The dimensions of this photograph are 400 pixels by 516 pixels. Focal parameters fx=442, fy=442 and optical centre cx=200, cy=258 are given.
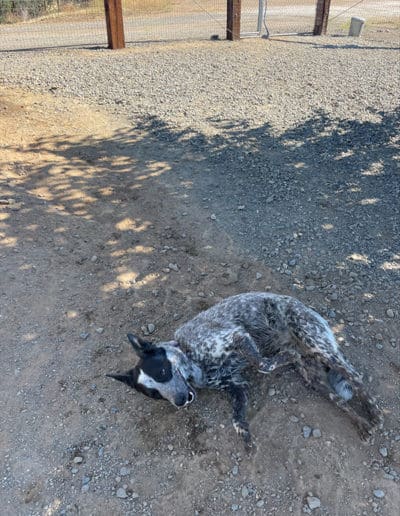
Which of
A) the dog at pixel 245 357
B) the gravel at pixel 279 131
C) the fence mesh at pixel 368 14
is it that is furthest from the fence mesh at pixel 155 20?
the dog at pixel 245 357

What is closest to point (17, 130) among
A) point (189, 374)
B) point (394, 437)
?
point (189, 374)

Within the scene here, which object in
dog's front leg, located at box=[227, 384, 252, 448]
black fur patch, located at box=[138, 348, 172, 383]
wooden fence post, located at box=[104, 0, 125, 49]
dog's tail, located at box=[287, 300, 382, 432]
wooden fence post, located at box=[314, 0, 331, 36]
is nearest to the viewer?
black fur patch, located at box=[138, 348, 172, 383]

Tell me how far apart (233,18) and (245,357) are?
13163 mm

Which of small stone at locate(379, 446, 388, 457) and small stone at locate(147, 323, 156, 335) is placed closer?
small stone at locate(379, 446, 388, 457)

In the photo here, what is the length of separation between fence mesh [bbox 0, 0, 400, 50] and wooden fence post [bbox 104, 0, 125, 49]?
2.78 feet

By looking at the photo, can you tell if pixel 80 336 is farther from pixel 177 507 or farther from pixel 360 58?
pixel 360 58

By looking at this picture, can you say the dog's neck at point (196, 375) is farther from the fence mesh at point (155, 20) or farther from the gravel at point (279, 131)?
the fence mesh at point (155, 20)

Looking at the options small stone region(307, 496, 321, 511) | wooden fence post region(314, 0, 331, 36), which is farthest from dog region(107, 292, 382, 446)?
wooden fence post region(314, 0, 331, 36)

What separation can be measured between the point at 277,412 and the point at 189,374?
0.85 m

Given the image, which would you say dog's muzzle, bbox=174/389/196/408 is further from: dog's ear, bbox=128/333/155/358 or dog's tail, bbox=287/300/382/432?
dog's tail, bbox=287/300/382/432

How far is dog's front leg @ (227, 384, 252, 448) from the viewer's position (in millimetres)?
3715

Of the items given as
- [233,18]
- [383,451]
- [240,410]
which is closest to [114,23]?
[233,18]

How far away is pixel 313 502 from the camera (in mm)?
3354

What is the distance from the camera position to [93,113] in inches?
369
